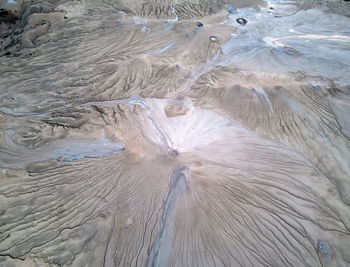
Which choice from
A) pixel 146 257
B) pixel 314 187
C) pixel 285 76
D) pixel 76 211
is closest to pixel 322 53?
pixel 285 76

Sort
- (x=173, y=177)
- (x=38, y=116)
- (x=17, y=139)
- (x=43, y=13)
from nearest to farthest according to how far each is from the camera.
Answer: (x=173, y=177)
(x=17, y=139)
(x=38, y=116)
(x=43, y=13)

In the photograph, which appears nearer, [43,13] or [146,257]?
[146,257]

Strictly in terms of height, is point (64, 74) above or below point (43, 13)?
below

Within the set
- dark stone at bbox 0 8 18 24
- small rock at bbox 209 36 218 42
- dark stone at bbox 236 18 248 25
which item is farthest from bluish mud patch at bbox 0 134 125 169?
dark stone at bbox 0 8 18 24

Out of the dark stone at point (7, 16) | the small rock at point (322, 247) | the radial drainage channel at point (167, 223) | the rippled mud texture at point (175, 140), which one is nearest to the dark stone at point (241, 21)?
the rippled mud texture at point (175, 140)

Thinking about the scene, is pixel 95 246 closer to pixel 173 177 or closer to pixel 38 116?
pixel 173 177

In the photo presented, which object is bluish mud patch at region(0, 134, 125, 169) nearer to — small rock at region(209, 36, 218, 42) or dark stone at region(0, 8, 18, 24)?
small rock at region(209, 36, 218, 42)

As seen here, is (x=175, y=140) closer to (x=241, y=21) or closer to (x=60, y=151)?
(x=60, y=151)
